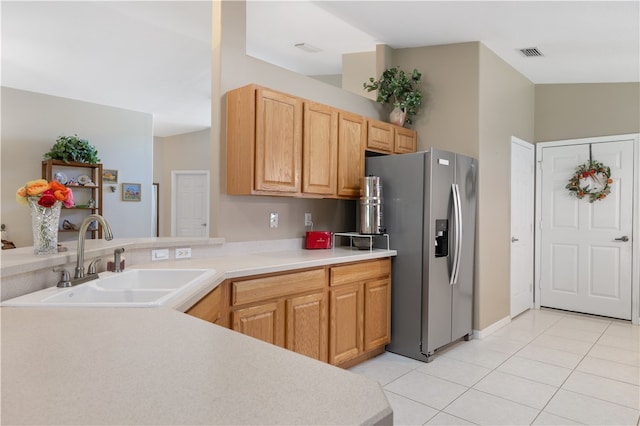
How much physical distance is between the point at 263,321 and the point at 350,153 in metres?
1.70

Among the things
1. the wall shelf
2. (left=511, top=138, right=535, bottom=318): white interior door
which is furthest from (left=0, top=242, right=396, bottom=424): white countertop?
the wall shelf

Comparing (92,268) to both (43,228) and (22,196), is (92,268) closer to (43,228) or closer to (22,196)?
(43,228)

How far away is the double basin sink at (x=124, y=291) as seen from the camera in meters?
1.41

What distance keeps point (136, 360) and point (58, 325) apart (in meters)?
0.43

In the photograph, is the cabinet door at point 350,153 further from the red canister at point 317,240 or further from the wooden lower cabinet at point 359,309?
the wooden lower cabinet at point 359,309

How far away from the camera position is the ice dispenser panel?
11.1 ft

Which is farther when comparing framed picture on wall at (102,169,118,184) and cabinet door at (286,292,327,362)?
framed picture on wall at (102,169,118,184)

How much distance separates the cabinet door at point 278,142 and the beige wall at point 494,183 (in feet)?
6.30

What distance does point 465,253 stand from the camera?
146 inches

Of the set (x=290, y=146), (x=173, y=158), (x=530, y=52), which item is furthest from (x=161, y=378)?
(x=173, y=158)

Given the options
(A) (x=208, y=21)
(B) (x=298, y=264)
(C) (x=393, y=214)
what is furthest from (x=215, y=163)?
(A) (x=208, y=21)

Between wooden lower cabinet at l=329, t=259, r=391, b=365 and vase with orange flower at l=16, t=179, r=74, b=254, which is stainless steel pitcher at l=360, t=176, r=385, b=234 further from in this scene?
vase with orange flower at l=16, t=179, r=74, b=254

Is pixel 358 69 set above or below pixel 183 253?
above

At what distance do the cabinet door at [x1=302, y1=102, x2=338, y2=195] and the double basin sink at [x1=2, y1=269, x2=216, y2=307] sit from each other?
1.29m
